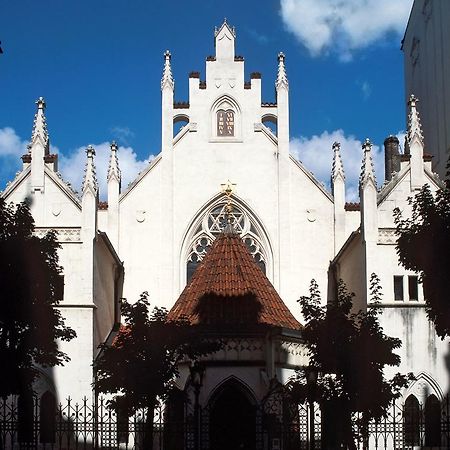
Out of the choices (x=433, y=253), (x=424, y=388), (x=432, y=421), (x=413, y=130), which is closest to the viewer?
(x=433, y=253)

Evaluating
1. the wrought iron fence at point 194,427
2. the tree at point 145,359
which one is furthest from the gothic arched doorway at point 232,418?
the tree at point 145,359

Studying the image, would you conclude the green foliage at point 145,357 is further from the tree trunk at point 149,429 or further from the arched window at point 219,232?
the arched window at point 219,232

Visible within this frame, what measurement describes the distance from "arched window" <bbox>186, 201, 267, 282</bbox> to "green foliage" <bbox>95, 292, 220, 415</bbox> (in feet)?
39.8

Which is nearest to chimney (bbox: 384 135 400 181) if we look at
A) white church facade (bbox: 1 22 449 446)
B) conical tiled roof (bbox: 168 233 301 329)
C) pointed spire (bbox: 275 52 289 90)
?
white church facade (bbox: 1 22 449 446)

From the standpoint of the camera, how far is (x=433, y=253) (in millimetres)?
21750

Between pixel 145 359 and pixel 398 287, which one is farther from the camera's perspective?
pixel 398 287

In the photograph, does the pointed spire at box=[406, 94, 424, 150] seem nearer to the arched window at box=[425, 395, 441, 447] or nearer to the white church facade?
the white church facade

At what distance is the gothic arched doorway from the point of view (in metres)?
30.8

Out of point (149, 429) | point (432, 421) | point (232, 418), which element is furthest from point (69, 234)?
point (432, 421)

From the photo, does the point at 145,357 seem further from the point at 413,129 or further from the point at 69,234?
the point at 413,129

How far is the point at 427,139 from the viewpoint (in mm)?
46344

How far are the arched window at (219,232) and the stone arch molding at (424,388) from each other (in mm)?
8697

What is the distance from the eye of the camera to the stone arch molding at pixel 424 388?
3384cm

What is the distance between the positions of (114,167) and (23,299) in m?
16.7
